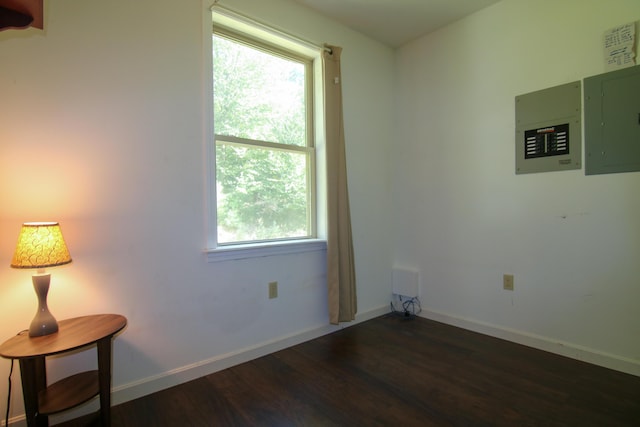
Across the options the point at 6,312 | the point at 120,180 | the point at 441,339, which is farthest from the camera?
the point at 441,339

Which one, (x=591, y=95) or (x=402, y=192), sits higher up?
(x=591, y=95)

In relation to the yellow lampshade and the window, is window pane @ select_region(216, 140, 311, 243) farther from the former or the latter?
the yellow lampshade

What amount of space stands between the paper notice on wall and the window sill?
2.24 meters

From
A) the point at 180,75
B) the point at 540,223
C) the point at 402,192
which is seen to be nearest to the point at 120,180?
the point at 180,75

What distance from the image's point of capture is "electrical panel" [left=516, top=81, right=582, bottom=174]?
220cm

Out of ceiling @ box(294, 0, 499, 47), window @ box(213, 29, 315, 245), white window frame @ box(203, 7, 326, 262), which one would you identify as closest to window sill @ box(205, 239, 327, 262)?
white window frame @ box(203, 7, 326, 262)

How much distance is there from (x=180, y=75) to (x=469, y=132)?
225 cm

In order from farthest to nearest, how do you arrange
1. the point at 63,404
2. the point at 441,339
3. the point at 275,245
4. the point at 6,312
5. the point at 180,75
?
the point at 441,339
the point at 275,245
the point at 180,75
the point at 6,312
the point at 63,404

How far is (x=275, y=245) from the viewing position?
238cm

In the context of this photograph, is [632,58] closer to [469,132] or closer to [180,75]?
[469,132]

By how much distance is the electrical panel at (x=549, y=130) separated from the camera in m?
2.20

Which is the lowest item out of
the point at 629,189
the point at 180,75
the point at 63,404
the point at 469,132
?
the point at 63,404

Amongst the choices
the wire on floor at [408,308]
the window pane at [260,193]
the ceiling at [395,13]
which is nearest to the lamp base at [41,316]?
the window pane at [260,193]

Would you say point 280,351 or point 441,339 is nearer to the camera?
point 280,351
